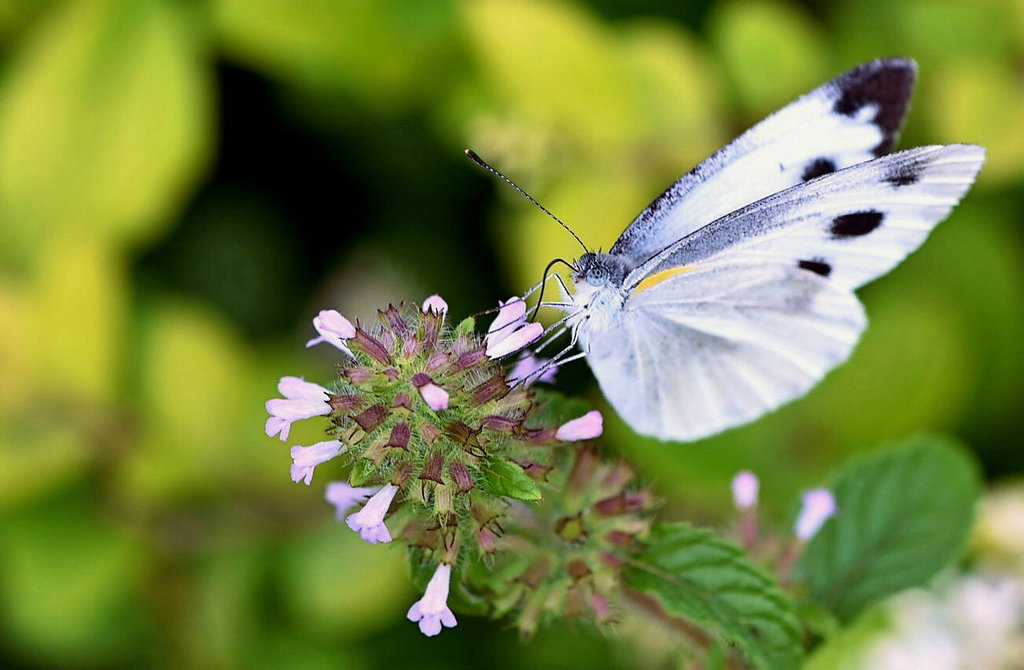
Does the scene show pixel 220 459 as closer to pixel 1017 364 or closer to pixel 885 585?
pixel 885 585

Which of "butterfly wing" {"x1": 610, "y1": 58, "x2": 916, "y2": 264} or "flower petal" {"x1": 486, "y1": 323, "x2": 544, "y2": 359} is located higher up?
"butterfly wing" {"x1": 610, "y1": 58, "x2": 916, "y2": 264}

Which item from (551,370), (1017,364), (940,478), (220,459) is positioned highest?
(220,459)

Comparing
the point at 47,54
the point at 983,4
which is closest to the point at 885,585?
the point at 983,4

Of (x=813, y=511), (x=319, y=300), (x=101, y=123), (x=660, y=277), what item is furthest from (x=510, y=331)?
(x=101, y=123)

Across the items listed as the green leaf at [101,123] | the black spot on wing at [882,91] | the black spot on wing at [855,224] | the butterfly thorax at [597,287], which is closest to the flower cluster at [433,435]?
the butterfly thorax at [597,287]

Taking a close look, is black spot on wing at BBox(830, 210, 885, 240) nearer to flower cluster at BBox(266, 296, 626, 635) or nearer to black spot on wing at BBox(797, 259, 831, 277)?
black spot on wing at BBox(797, 259, 831, 277)

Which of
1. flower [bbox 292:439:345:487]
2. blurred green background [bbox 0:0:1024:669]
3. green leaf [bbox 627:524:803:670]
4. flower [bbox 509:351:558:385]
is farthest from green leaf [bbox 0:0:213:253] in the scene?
green leaf [bbox 627:524:803:670]

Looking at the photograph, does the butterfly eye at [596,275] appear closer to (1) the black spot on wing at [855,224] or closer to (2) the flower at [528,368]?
(2) the flower at [528,368]
